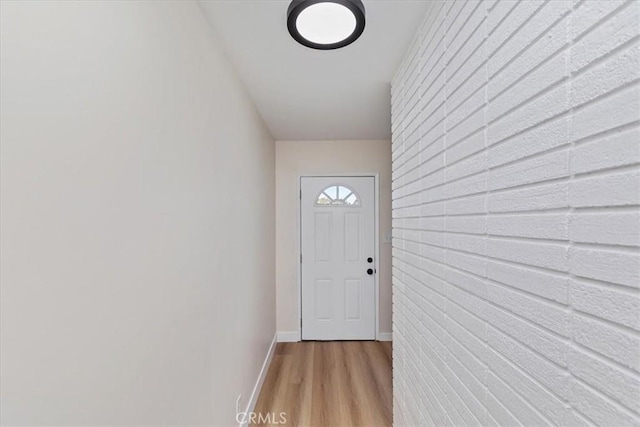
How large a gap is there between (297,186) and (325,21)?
2709mm

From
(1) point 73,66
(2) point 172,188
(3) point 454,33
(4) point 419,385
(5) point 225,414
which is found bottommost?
(5) point 225,414

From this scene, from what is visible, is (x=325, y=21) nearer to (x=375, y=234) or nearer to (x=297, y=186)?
(x=297, y=186)

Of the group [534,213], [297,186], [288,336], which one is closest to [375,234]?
[297,186]

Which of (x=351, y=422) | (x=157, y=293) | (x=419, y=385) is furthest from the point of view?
(x=351, y=422)

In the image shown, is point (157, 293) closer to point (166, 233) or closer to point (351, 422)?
point (166, 233)

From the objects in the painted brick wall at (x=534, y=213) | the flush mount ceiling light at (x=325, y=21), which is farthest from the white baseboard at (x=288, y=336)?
the flush mount ceiling light at (x=325, y=21)

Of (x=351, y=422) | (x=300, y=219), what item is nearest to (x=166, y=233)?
(x=351, y=422)

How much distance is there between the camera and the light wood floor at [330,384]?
234cm

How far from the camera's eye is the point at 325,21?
4.00ft

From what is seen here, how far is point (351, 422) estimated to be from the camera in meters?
2.27

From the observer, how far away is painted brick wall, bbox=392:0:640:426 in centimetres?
57

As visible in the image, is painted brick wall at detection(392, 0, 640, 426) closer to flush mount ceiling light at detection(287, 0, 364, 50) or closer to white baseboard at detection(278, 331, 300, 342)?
flush mount ceiling light at detection(287, 0, 364, 50)

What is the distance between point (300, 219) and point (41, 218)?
3290 mm

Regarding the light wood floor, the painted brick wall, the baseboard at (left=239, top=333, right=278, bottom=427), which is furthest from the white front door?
the painted brick wall
